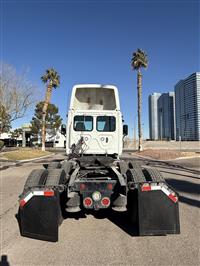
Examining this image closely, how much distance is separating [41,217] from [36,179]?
837 mm

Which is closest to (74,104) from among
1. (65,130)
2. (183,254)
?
(65,130)

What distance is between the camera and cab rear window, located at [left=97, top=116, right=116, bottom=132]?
372 inches

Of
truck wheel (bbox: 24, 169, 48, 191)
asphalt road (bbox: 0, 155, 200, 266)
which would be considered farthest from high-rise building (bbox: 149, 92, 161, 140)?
truck wheel (bbox: 24, 169, 48, 191)

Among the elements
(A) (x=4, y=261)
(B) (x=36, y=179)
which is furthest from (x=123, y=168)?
(A) (x=4, y=261)

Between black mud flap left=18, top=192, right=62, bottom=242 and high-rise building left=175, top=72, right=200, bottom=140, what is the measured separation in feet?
149

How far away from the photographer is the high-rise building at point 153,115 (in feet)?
436

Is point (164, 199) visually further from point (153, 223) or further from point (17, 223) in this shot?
point (17, 223)

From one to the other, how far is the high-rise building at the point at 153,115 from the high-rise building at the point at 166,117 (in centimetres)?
1020

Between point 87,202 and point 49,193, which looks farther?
point 87,202

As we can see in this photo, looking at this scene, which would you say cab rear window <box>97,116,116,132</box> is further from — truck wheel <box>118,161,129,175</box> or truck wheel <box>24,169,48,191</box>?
truck wheel <box>24,169,48,191</box>

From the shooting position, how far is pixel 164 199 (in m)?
5.45

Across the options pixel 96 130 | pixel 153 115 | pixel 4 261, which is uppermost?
pixel 153 115

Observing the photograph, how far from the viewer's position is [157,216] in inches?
214

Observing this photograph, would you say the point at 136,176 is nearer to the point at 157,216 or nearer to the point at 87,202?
the point at 157,216
